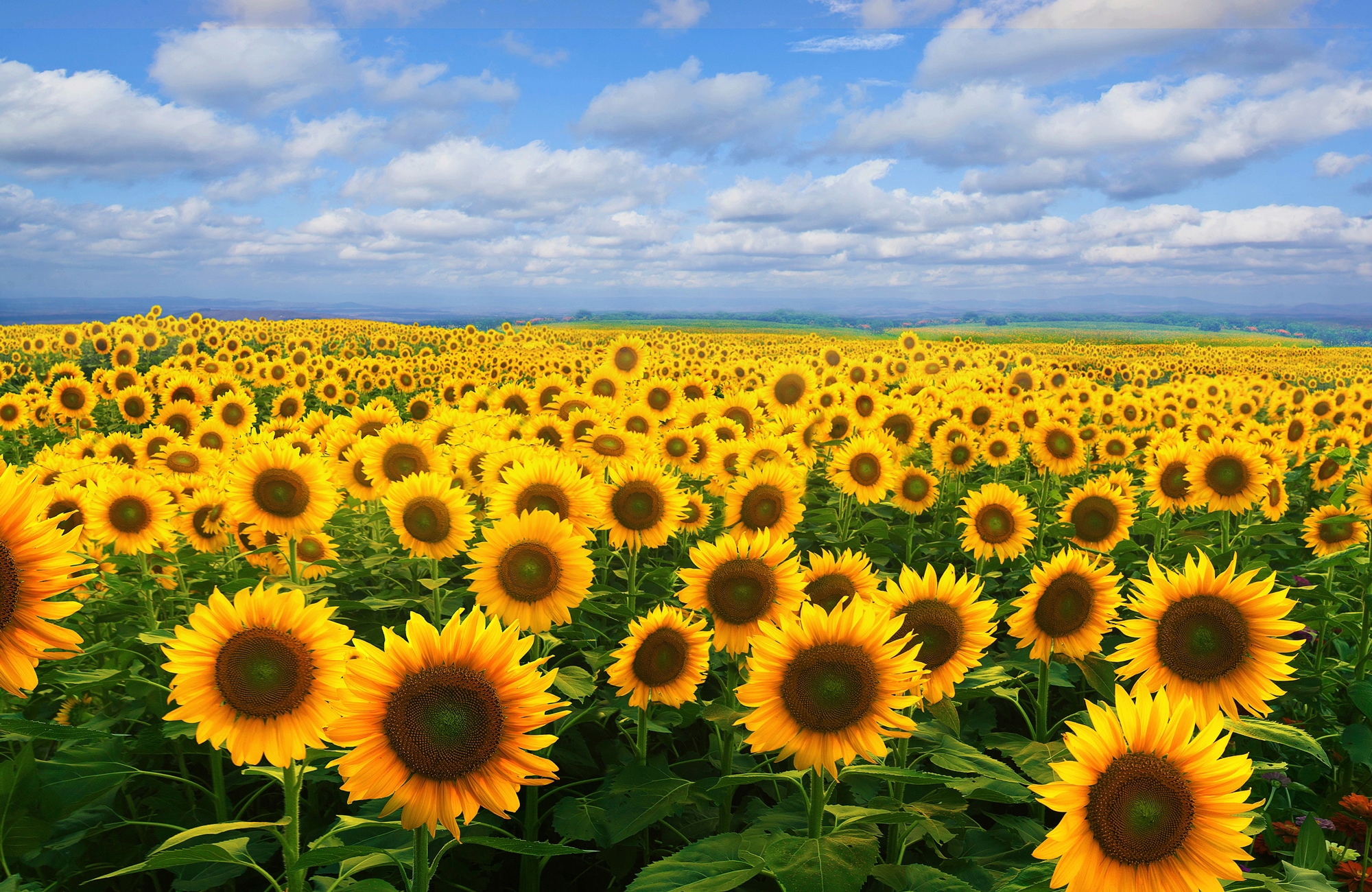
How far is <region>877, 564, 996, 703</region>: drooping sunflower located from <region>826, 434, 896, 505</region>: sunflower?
4.23 meters

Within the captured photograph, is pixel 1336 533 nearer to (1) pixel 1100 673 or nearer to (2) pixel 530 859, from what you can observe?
(1) pixel 1100 673

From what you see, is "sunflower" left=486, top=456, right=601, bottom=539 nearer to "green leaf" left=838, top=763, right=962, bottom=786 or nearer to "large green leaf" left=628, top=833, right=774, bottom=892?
"large green leaf" left=628, top=833, right=774, bottom=892

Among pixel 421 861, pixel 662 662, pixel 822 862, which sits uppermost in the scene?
pixel 662 662

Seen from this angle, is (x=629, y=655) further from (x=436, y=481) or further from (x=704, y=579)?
(x=436, y=481)

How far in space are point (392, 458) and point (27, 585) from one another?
374 cm

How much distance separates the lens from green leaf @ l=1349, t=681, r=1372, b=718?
394 centimetres

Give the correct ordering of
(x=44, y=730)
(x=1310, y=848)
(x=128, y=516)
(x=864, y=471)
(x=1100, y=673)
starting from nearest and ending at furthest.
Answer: (x=44, y=730) < (x=1310, y=848) < (x=1100, y=673) < (x=128, y=516) < (x=864, y=471)

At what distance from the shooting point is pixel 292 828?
2682 mm

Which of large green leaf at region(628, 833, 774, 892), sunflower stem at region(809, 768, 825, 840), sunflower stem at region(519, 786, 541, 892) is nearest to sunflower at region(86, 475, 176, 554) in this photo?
sunflower stem at region(519, 786, 541, 892)

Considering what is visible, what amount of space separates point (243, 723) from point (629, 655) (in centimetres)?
159

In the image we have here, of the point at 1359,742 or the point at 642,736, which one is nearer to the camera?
Answer: the point at 642,736

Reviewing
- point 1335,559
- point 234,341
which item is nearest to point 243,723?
point 1335,559

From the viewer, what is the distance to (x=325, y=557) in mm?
5984

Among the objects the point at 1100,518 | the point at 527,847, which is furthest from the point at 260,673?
the point at 1100,518
